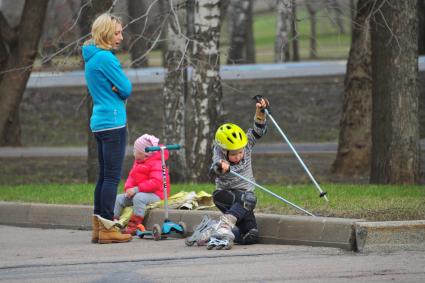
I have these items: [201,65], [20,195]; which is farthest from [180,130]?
[20,195]

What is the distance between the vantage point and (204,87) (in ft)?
46.9

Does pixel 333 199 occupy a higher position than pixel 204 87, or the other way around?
pixel 204 87

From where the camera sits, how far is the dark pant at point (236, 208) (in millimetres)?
8891

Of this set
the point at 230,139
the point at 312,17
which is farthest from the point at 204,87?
the point at 230,139

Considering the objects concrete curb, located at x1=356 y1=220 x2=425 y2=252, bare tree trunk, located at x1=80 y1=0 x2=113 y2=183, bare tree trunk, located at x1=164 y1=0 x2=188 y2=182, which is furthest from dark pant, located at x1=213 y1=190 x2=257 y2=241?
bare tree trunk, located at x1=164 y1=0 x2=188 y2=182

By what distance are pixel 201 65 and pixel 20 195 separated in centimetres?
327

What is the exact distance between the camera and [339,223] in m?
8.58

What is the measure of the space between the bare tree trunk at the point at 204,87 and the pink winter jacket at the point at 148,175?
390cm

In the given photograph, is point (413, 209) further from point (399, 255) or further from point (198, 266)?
point (198, 266)

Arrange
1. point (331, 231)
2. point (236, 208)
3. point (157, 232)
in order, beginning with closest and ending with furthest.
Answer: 1. point (331, 231)
2. point (236, 208)
3. point (157, 232)

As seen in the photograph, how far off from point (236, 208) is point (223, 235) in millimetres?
326

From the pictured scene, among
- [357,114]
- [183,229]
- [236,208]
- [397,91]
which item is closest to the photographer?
[236,208]

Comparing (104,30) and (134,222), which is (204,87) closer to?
(134,222)

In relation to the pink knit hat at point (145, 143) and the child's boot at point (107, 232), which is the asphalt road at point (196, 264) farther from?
the pink knit hat at point (145, 143)
